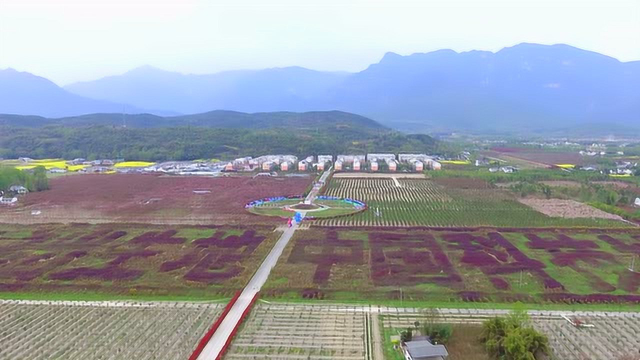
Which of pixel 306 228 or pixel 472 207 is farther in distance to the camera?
pixel 472 207

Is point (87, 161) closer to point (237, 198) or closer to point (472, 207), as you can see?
point (237, 198)

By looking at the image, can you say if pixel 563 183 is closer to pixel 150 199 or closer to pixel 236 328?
pixel 150 199

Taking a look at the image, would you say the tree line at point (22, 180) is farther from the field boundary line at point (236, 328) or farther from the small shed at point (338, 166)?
the field boundary line at point (236, 328)

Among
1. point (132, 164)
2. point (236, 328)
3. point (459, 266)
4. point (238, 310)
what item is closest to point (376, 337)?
point (236, 328)

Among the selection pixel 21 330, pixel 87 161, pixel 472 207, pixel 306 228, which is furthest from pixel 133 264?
pixel 87 161

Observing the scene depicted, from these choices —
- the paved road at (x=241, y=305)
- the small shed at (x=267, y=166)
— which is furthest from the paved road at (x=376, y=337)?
the small shed at (x=267, y=166)

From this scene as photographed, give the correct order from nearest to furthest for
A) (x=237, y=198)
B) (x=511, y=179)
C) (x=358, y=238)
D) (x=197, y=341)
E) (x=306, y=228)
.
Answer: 1. (x=197, y=341)
2. (x=358, y=238)
3. (x=306, y=228)
4. (x=237, y=198)
5. (x=511, y=179)

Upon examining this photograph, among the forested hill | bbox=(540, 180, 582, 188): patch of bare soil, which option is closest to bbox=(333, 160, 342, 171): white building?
the forested hill
